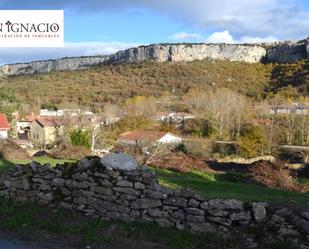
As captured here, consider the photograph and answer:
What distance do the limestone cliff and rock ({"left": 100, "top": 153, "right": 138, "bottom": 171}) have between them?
112 metres

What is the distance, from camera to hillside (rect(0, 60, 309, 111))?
307ft

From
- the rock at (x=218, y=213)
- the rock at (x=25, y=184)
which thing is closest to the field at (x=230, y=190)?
the rock at (x=218, y=213)

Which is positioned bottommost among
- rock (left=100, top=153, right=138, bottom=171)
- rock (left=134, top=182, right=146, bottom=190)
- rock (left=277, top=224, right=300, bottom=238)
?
rock (left=277, top=224, right=300, bottom=238)

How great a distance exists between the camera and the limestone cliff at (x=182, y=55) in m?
118

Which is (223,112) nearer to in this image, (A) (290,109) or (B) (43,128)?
(A) (290,109)

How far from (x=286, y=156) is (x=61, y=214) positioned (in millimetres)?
40703

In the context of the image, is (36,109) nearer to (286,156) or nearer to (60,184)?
(286,156)

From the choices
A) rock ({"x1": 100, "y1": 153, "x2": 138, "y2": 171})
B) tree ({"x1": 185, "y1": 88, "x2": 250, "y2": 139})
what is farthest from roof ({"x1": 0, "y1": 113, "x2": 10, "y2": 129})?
rock ({"x1": 100, "y1": 153, "x2": 138, "y2": 171})

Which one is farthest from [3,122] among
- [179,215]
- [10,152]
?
[179,215]

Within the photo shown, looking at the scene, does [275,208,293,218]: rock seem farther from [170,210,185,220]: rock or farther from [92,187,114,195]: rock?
[92,187,114,195]: rock

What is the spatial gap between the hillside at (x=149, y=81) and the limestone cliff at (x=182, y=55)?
601 centimetres

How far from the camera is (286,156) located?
45500mm

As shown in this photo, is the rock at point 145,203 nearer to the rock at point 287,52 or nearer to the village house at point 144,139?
the village house at point 144,139

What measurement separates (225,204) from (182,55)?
389 ft
